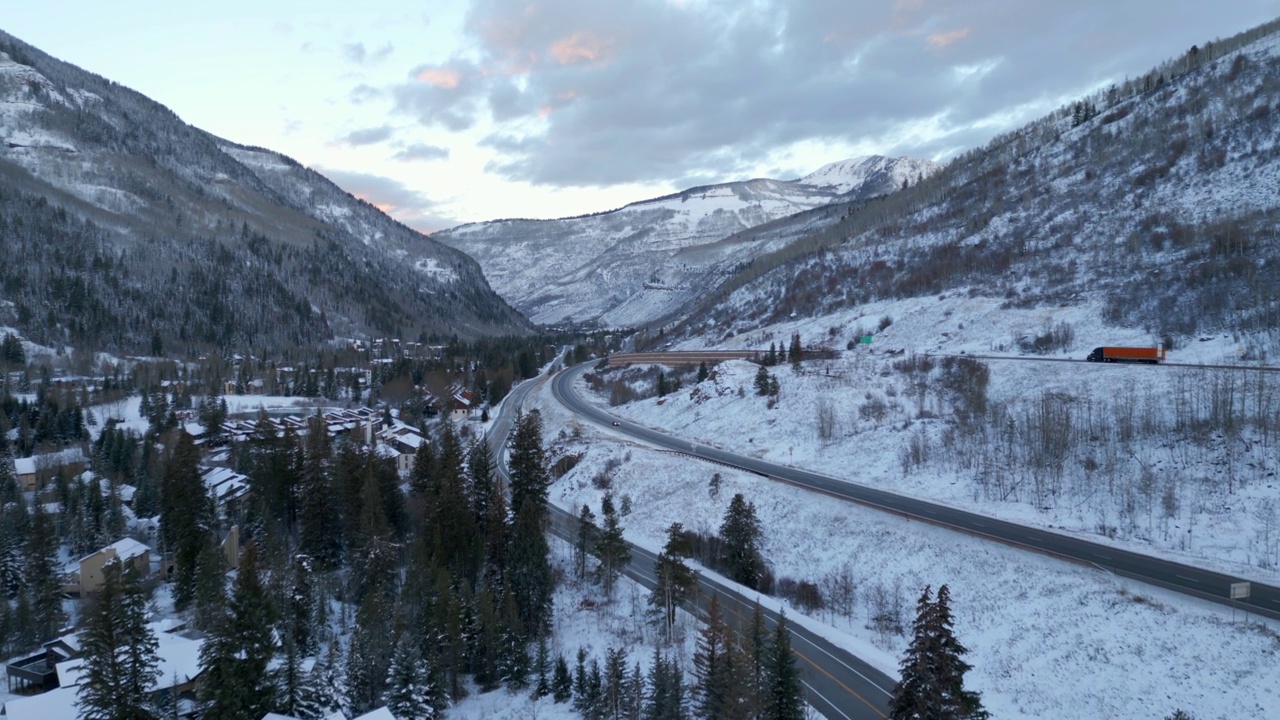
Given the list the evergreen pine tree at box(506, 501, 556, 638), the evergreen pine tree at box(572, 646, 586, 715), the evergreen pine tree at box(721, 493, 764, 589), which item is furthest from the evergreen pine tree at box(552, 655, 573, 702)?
the evergreen pine tree at box(721, 493, 764, 589)

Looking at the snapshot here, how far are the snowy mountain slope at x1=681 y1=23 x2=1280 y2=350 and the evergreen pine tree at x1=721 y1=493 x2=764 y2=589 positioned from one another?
37.9m

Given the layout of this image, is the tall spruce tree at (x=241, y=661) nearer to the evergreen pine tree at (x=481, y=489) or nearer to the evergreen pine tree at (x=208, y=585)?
the evergreen pine tree at (x=208, y=585)

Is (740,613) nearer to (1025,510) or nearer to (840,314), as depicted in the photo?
(1025,510)

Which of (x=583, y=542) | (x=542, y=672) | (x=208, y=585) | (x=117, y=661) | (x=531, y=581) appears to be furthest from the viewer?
(x=583, y=542)

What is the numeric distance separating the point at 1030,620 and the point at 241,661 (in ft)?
96.0

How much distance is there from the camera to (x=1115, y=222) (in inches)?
3100

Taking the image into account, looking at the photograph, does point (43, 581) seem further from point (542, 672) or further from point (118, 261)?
point (118, 261)

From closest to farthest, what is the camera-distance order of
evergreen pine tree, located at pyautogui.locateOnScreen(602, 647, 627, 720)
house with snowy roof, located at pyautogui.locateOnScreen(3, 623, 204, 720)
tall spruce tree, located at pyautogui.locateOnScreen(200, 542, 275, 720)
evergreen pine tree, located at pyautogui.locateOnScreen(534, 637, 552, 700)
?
tall spruce tree, located at pyautogui.locateOnScreen(200, 542, 275, 720)
evergreen pine tree, located at pyautogui.locateOnScreen(602, 647, 627, 720)
house with snowy roof, located at pyautogui.locateOnScreen(3, 623, 204, 720)
evergreen pine tree, located at pyautogui.locateOnScreen(534, 637, 552, 700)

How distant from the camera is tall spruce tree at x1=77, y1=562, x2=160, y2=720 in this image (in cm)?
2373

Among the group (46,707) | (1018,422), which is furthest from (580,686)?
(1018,422)

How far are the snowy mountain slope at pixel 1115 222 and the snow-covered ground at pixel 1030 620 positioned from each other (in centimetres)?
3192

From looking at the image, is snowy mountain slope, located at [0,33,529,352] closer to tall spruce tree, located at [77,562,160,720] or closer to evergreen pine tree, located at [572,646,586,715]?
tall spruce tree, located at [77,562,160,720]

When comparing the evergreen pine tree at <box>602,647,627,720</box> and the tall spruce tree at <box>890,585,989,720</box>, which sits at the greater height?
the tall spruce tree at <box>890,585,989,720</box>

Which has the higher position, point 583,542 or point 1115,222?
point 1115,222
